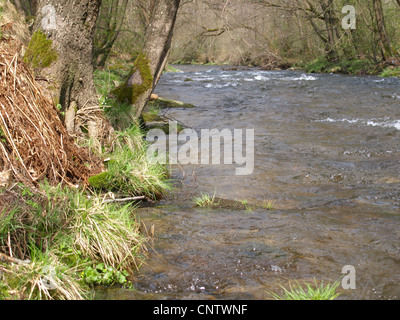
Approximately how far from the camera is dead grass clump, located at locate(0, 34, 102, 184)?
13.3 ft

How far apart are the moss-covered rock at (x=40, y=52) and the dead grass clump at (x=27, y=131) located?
1.54 ft

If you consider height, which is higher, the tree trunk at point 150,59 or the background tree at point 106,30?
the background tree at point 106,30

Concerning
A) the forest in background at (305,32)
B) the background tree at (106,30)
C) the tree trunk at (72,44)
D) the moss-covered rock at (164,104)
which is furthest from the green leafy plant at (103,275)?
the forest in background at (305,32)

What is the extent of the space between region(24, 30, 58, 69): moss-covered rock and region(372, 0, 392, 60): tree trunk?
21.0 metres

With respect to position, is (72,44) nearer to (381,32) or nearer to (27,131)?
(27,131)

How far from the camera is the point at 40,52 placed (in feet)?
17.7

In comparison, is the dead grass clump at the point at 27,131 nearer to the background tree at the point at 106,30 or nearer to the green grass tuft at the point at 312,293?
the green grass tuft at the point at 312,293

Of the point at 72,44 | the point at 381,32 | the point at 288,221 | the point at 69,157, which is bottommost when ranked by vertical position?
the point at 288,221

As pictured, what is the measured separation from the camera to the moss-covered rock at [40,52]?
210 inches

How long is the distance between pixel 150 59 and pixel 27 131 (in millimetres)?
3748

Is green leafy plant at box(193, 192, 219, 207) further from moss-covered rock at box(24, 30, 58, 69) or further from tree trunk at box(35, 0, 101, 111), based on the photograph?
moss-covered rock at box(24, 30, 58, 69)

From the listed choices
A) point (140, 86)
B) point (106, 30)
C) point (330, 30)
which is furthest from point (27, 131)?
point (330, 30)

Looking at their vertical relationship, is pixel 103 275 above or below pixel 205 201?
below
